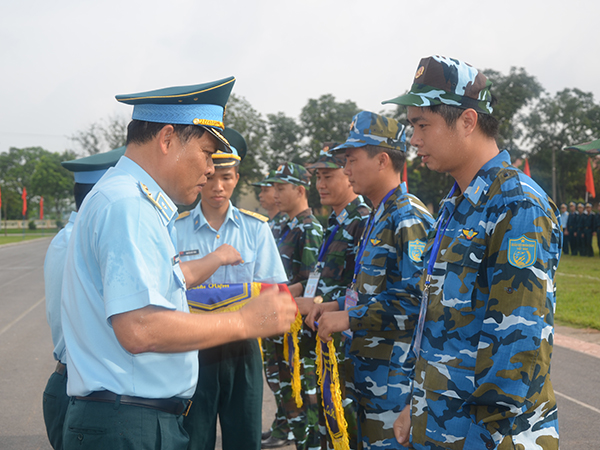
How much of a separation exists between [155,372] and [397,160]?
6.63 feet

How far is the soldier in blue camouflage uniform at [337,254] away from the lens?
3051 mm

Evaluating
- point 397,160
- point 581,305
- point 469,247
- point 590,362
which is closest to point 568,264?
point 581,305

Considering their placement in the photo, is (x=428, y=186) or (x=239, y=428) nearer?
(x=239, y=428)

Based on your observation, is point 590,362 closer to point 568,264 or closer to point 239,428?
point 239,428

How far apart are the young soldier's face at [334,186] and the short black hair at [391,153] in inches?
33.1

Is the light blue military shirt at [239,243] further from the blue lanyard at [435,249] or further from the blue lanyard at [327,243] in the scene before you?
the blue lanyard at [435,249]

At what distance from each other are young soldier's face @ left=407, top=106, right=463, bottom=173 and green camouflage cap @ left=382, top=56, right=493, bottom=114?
0.06 meters

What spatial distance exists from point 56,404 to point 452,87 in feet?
7.40

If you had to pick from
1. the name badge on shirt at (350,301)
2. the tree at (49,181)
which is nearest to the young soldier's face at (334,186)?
the name badge on shirt at (350,301)

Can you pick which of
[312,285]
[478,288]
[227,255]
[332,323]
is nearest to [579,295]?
[312,285]

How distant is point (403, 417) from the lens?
6.48 feet

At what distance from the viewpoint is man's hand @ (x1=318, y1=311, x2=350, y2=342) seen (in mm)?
2658

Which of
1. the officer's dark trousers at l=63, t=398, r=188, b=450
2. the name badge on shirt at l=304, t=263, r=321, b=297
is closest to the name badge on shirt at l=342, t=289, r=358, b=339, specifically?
the name badge on shirt at l=304, t=263, r=321, b=297

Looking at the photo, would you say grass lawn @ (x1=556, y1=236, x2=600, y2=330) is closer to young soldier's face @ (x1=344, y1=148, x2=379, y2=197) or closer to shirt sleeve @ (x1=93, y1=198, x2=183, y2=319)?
young soldier's face @ (x1=344, y1=148, x2=379, y2=197)
